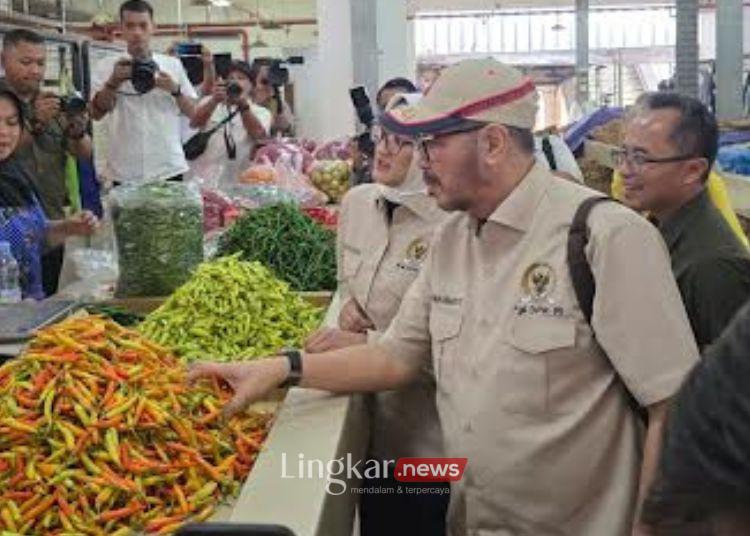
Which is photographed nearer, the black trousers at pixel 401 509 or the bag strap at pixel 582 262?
the bag strap at pixel 582 262

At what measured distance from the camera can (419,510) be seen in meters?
2.85

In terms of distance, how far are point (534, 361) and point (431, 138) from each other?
52 cm

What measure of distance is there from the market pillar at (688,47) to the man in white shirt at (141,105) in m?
2.72

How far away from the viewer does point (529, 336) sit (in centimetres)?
211

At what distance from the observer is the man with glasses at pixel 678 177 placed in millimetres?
2562

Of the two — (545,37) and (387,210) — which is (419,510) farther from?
(545,37)

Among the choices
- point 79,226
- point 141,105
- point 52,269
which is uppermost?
point 141,105

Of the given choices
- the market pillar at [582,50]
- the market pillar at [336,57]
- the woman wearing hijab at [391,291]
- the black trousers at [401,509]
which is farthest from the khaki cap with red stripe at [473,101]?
the market pillar at [582,50]

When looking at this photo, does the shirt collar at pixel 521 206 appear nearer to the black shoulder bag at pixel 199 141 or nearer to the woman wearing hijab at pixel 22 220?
the woman wearing hijab at pixel 22 220

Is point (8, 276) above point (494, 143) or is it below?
below

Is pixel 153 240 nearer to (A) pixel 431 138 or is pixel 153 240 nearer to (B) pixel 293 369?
(B) pixel 293 369

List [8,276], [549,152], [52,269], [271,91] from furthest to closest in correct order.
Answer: [271,91]
[549,152]
[52,269]
[8,276]

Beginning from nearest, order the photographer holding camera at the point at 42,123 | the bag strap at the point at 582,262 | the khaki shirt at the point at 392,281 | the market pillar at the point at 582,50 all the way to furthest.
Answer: the bag strap at the point at 582,262 → the khaki shirt at the point at 392,281 → the photographer holding camera at the point at 42,123 → the market pillar at the point at 582,50

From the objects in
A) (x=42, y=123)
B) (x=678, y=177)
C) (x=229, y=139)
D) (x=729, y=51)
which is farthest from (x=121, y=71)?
(x=678, y=177)
